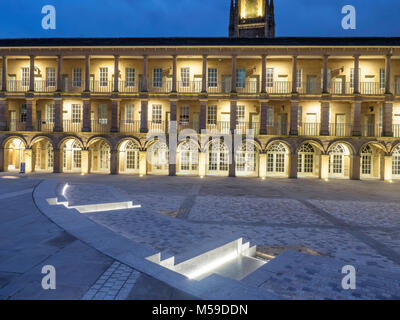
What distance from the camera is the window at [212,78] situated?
76.0 feet

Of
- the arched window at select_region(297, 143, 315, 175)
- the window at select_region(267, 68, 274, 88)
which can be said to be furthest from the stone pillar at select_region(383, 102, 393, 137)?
the window at select_region(267, 68, 274, 88)

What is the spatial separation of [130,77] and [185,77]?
5.36m

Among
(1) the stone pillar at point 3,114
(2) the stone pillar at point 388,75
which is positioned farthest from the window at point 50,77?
(2) the stone pillar at point 388,75

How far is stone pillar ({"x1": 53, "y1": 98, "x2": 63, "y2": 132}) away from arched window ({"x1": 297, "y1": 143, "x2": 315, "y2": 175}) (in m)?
22.3

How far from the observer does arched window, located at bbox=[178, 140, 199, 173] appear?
76.3 ft

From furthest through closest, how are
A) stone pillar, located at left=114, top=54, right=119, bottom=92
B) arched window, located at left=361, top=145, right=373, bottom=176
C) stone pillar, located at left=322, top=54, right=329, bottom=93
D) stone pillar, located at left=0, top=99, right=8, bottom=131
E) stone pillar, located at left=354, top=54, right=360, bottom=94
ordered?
arched window, located at left=361, top=145, right=373, bottom=176 → stone pillar, located at left=0, top=99, right=8, bottom=131 → stone pillar, located at left=114, top=54, right=119, bottom=92 → stone pillar, located at left=322, top=54, right=329, bottom=93 → stone pillar, located at left=354, top=54, right=360, bottom=94

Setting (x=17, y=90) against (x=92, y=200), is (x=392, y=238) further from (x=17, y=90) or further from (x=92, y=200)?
(x=17, y=90)

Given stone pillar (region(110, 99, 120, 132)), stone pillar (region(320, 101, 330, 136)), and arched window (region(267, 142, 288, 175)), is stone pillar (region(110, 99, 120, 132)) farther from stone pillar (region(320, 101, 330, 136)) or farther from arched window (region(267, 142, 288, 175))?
stone pillar (region(320, 101, 330, 136))

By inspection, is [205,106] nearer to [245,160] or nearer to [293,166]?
[245,160]

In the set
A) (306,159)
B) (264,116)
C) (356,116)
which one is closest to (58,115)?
(264,116)

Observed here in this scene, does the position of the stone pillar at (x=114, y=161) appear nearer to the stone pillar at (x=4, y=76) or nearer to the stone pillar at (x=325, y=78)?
the stone pillar at (x=4, y=76)

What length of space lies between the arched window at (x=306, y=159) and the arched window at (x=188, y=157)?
9906 millimetres

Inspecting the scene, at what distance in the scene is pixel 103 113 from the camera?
76.9ft

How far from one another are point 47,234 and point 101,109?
20.3 metres
